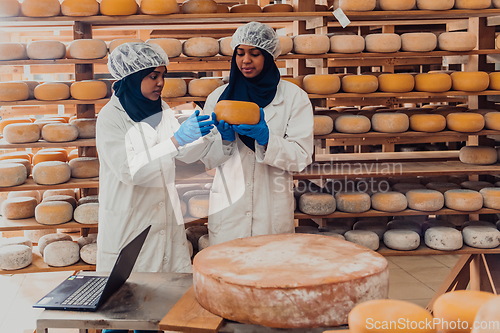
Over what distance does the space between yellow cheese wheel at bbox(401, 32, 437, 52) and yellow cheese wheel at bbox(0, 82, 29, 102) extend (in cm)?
239

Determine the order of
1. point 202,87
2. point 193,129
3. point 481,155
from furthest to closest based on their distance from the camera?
point 481,155 → point 202,87 → point 193,129

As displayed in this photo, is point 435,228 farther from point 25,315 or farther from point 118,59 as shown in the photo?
point 25,315

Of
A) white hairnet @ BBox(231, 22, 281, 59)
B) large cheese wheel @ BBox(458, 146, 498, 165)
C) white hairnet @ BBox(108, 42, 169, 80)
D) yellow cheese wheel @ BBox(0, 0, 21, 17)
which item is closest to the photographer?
white hairnet @ BBox(108, 42, 169, 80)

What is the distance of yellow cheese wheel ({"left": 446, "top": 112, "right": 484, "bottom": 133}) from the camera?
9.06 feet

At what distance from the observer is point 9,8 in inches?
98.6

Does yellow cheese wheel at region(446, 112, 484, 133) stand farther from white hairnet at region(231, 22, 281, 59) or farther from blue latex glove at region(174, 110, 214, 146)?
blue latex glove at region(174, 110, 214, 146)

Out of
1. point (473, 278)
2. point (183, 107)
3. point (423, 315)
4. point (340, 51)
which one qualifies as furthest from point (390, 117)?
point (423, 315)

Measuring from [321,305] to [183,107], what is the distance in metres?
2.33

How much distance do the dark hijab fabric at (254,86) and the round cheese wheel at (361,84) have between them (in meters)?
0.98

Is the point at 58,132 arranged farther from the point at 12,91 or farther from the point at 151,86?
the point at 151,86

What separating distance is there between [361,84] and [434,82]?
1.55ft

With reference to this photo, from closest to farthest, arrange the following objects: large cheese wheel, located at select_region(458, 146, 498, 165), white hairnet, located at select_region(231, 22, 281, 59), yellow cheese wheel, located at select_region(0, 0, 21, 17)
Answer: white hairnet, located at select_region(231, 22, 281, 59), yellow cheese wheel, located at select_region(0, 0, 21, 17), large cheese wheel, located at select_region(458, 146, 498, 165)

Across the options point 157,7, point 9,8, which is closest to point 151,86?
point 157,7


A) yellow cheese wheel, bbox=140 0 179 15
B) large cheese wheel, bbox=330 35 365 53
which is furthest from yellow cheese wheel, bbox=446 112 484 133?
yellow cheese wheel, bbox=140 0 179 15
